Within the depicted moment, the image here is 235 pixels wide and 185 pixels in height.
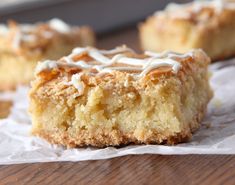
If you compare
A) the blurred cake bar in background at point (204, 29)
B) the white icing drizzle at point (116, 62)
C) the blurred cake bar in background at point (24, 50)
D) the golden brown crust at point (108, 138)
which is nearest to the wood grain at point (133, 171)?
the golden brown crust at point (108, 138)

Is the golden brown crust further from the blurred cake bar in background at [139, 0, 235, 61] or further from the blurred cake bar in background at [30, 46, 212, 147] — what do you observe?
the blurred cake bar in background at [139, 0, 235, 61]

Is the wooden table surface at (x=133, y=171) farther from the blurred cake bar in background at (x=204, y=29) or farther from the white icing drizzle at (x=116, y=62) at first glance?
the blurred cake bar in background at (x=204, y=29)

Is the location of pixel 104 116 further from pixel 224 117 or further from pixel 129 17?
pixel 129 17

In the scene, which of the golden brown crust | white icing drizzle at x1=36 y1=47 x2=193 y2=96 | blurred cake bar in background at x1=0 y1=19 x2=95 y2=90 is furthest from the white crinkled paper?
blurred cake bar in background at x1=0 y1=19 x2=95 y2=90

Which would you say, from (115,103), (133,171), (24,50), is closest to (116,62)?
(115,103)

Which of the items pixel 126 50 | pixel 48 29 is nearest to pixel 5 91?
pixel 48 29

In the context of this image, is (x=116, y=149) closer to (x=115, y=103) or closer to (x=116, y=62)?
(x=115, y=103)

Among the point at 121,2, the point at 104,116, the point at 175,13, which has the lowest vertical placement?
the point at 104,116

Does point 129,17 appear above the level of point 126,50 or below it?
above
